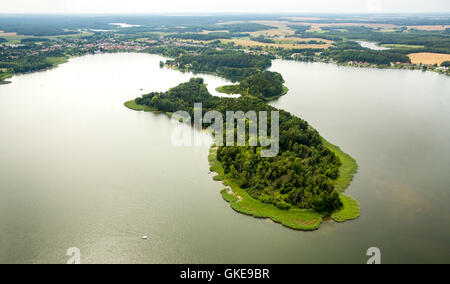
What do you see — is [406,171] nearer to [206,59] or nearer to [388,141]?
[388,141]

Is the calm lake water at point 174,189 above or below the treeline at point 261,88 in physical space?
below

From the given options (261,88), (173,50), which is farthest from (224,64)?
(173,50)

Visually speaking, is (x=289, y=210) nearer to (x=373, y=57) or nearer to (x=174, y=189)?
(x=174, y=189)

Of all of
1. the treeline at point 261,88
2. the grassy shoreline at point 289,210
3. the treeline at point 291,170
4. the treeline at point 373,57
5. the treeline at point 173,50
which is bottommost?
the grassy shoreline at point 289,210

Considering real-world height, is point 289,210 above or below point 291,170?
below

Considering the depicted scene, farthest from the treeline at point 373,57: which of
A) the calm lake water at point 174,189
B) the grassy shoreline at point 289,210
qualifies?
the grassy shoreline at point 289,210

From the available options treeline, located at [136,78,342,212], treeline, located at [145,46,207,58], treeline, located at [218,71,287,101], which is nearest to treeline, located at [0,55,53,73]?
treeline, located at [145,46,207,58]

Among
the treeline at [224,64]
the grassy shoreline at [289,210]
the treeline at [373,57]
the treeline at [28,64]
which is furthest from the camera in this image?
the treeline at [373,57]

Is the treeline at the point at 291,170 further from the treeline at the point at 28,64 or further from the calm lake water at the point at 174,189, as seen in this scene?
the treeline at the point at 28,64
